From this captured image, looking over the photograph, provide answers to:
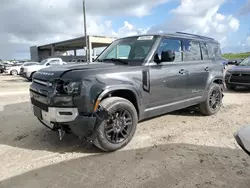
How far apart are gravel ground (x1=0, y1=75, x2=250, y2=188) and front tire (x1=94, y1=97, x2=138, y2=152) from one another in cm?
17

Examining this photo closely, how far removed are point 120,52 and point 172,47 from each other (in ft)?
3.67

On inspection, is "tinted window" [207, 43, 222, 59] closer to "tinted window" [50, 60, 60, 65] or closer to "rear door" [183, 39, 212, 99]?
"rear door" [183, 39, 212, 99]

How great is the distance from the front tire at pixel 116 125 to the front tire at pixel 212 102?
2544 millimetres

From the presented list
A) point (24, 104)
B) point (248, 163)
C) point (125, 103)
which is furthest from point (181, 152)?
point (24, 104)

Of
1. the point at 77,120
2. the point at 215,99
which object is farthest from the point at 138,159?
the point at 215,99

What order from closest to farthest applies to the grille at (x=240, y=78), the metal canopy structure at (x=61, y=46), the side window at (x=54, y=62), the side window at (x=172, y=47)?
the side window at (x=172, y=47), the grille at (x=240, y=78), the side window at (x=54, y=62), the metal canopy structure at (x=61, y=46)

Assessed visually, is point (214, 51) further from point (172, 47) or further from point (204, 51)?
point (172, 47)

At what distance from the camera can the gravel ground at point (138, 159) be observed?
2.91m

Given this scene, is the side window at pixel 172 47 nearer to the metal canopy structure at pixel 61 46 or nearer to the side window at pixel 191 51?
the side window at pixel 191 51

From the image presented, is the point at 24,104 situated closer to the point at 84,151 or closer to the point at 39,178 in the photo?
the point at 84,151

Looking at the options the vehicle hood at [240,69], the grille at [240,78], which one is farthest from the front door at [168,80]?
the vehicle hood at [240,69]

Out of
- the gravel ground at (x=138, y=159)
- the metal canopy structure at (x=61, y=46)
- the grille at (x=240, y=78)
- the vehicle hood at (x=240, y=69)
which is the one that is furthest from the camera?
the metal canopy structure at (x=61, y=46)

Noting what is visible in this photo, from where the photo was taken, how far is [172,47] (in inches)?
189

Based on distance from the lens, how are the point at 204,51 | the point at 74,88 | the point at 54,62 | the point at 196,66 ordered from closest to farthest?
the point at 74,88, the point at 196,66, the point at 204,51, the point at 54,62
